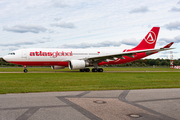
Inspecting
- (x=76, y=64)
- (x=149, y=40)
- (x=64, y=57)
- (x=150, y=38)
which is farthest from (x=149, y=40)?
(x=64, y=57)

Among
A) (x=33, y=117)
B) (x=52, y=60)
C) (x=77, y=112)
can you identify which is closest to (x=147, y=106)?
(x=77, y=112)

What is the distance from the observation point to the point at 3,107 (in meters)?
5.55

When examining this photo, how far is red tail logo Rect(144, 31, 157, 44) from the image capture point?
32.6 m

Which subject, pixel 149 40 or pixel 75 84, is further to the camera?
pixel 149 40

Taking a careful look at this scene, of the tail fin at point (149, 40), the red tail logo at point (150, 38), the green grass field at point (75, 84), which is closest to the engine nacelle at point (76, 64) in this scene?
the green grass field at point (75, 84)

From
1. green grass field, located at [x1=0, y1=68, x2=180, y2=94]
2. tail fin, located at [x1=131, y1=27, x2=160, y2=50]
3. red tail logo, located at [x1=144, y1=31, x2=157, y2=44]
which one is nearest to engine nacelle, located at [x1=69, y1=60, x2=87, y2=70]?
green grass field, located at [x1=0, y1=68, x2=180, y2=94]

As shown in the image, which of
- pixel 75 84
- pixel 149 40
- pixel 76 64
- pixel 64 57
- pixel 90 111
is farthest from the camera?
pixel 149 40

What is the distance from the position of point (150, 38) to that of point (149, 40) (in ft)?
1.36

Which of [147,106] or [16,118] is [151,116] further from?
[16,118]

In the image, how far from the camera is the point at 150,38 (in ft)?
107

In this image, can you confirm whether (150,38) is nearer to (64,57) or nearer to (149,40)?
(149,40)

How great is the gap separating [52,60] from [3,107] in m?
22.1

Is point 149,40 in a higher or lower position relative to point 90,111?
higher

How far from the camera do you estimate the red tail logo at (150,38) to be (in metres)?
32.6
